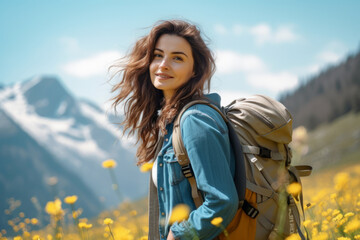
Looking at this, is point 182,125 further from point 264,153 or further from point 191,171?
point 264,153

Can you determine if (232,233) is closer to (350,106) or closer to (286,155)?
(286,155)

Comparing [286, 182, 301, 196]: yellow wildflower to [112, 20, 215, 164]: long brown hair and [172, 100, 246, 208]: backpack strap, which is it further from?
[112, 20, 215, 164]: long brown hair

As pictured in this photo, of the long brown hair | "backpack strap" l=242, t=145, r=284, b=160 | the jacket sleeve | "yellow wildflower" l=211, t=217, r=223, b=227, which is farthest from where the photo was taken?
the long brown hair

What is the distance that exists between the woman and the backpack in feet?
0.29

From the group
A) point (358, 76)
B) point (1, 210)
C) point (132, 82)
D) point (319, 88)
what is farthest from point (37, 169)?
point (132, 82)

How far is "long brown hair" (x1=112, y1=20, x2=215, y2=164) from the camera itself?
2529 millimetres

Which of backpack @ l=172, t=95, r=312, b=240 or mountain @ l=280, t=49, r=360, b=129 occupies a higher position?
backpack @ l=172, t=95, r=312, b=240

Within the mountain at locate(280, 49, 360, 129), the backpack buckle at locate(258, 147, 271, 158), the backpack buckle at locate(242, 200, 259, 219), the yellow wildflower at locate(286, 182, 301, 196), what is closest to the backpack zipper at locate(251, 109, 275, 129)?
the backpack buckle at locate(258, 147, 271, 158)

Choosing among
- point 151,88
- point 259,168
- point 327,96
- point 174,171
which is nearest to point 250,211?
point 259,168

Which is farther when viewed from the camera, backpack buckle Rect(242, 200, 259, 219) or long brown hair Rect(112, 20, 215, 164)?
long brown hair Rect(112, 20, 215, 164)

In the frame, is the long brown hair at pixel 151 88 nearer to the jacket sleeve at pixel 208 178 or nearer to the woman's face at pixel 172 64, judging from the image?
the woman's face at pixel 172 64

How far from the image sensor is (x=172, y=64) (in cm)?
259

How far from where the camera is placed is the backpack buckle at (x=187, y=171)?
2.05 m

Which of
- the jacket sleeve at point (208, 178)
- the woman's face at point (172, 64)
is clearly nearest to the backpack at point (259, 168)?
the jacket sleeve at point (208, 178)
